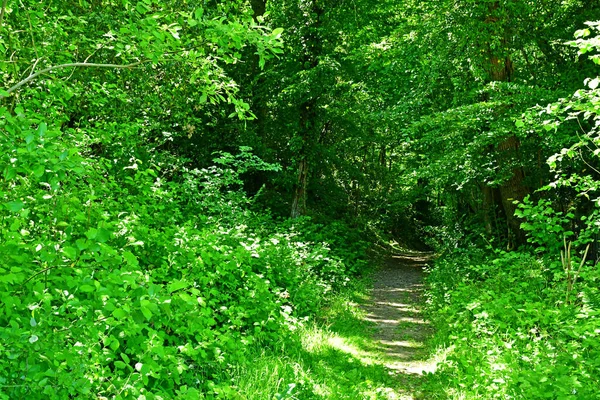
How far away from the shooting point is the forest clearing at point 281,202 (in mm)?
3234

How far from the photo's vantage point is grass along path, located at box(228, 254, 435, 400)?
488 centimetres

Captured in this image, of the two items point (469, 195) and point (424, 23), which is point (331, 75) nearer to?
point (424, 23)

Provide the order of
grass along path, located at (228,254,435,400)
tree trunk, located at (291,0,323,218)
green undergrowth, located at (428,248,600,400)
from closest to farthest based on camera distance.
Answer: green undergrowth, located at (428,248,600,400), grass along path, located at (228,254,435,400), tree trunk, located at (291,0,323,218)

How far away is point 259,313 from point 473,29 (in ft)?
25.1

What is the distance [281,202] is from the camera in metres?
15.8

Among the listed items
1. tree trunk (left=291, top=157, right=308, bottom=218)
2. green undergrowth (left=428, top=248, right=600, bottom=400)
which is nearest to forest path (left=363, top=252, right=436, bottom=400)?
green undergrowth (left=428, top=248, right=600, bottom=400)

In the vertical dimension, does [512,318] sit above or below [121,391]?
below

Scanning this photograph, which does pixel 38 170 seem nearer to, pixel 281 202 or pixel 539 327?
pixel 539 327

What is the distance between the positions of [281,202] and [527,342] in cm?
1071

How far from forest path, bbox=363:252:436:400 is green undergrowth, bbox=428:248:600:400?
0.36 meters

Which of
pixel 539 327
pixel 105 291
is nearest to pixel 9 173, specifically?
pixel 105 291

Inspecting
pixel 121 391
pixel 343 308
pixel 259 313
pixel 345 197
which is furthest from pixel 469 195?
pixel 121 391

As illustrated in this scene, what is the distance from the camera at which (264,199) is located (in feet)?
51.2

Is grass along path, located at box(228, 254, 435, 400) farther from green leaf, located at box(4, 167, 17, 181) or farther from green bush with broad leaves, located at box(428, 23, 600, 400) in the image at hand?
green leaf, located at box(4, 167, 17, 181)
